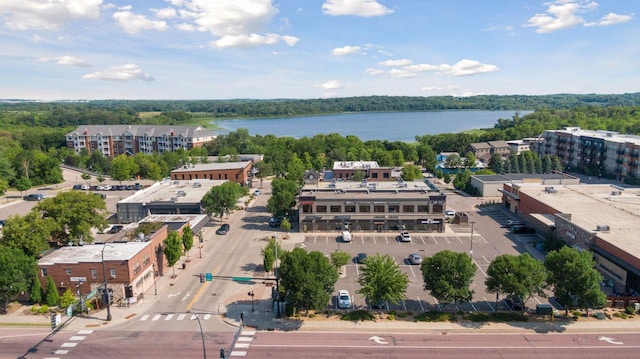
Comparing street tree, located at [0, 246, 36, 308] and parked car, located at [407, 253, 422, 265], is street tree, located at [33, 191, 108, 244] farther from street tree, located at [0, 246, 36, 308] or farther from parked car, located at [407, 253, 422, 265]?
parked car, located at [407, 253, 422, 265]

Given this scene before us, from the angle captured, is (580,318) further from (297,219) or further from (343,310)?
(297,219)

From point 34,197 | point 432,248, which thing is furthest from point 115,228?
point 432,248

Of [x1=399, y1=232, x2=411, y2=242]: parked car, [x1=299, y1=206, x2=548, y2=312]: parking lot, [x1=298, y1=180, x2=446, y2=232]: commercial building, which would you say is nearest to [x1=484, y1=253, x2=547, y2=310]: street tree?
[x1=299, y1=206, x2=548, y2=312]: parking lot

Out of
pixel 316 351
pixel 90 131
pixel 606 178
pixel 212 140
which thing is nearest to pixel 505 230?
pixel 316 351

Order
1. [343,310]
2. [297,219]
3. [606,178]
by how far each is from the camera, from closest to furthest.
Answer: [343,310], [297,219], [606,178]

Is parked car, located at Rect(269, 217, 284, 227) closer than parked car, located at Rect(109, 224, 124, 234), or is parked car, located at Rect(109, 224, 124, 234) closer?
parked car, located at Rect(109, 224, 124, 234)

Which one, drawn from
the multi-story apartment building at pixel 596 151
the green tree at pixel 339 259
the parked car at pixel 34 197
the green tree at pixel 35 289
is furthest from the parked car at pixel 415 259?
the parked car at pixel 34 197

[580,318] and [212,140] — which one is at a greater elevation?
[212,140]
